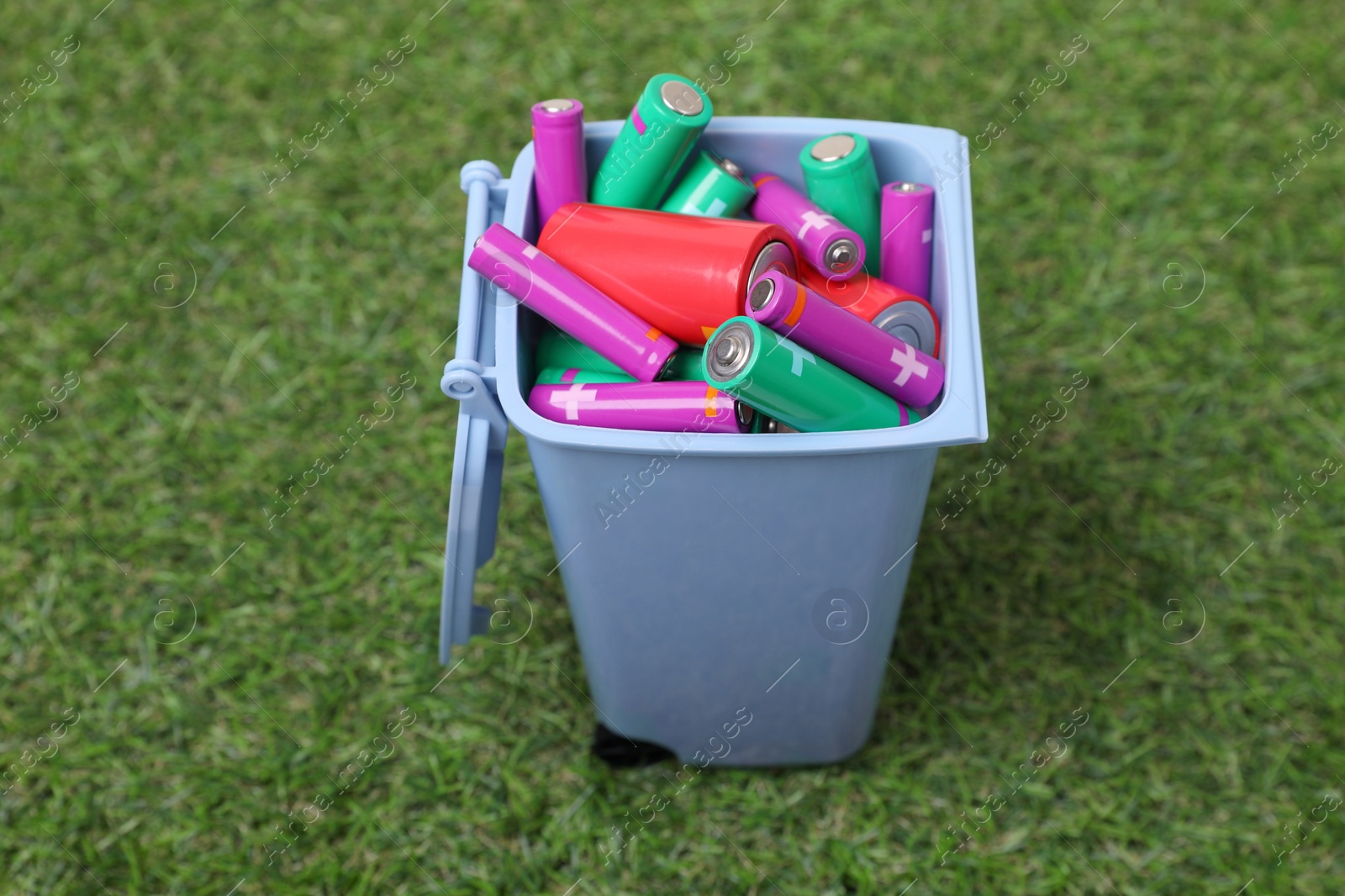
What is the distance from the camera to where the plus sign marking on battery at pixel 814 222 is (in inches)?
40.4

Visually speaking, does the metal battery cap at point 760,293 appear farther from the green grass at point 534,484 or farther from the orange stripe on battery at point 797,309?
the green grass at point 534,484

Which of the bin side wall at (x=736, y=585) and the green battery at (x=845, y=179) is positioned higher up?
the green battery at (x=845, y=179)

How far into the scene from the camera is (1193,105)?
210 cm

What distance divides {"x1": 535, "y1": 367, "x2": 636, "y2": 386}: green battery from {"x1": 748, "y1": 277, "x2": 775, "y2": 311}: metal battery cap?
0.42 feet

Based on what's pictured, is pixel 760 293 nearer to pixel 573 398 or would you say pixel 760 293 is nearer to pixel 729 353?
pixel 729 353

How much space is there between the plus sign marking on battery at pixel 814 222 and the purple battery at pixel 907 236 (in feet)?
0.20

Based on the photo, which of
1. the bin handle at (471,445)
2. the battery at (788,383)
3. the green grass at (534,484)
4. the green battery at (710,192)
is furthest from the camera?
the green grass at (534,484)

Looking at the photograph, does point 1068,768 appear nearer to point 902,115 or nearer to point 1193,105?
point 902,115

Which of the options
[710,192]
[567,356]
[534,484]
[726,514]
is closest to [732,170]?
[710,192]

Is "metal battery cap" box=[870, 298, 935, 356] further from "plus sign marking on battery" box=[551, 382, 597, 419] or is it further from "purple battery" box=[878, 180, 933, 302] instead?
"plus sign marking on battery" box=[551, 382, 597, 419]

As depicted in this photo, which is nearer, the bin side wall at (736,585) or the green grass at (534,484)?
the bin side wall at (736,585)

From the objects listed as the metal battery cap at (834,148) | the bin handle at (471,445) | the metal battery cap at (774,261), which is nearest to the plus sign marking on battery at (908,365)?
the metal battery cap at (774,261)

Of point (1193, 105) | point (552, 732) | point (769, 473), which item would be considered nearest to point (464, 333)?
point (769, 473)

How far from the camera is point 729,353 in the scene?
875mm
